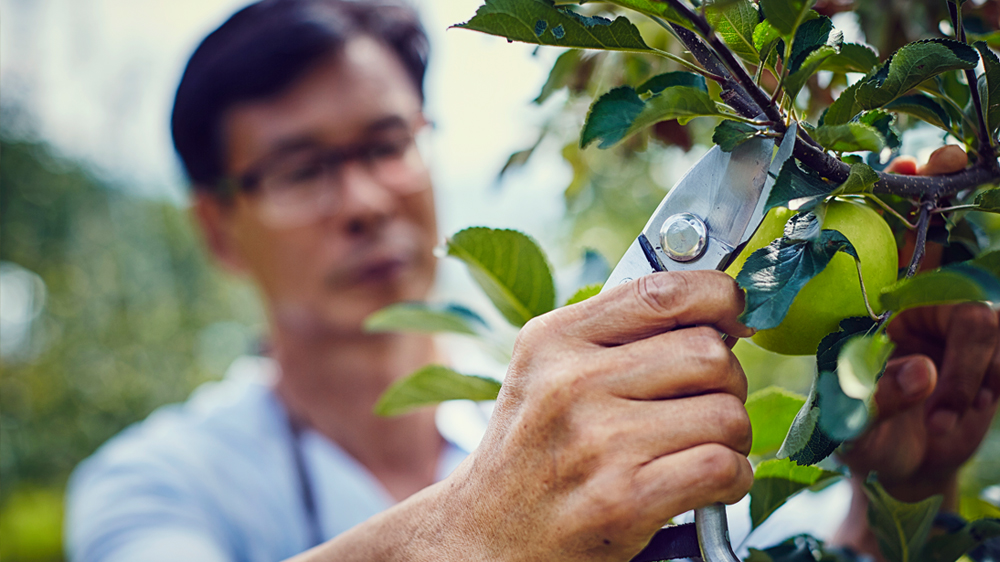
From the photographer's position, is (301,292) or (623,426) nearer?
(623,426)

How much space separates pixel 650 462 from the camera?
1.18 feet

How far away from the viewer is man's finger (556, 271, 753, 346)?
37 cm

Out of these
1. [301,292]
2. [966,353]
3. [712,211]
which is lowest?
[301,292]

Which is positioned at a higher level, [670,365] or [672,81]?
[672,81]

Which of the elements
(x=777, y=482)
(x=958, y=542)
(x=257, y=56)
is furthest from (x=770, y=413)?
(x=257, y=56)

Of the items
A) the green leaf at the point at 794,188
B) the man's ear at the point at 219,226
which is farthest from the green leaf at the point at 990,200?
the man's ear at the point at 219,226

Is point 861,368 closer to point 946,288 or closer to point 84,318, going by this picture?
point 946,288

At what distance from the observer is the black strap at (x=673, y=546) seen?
409 millimetres

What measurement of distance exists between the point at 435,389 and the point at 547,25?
34 centimetres

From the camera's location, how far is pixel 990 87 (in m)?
0.43

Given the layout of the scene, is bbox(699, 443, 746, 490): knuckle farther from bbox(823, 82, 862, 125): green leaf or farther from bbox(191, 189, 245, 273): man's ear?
bbox(191, 189, 245, 273): man's ear

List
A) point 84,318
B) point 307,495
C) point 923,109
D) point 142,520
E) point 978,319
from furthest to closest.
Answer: point 84,318 < point 307,495 < point 142,520 < point 978,319 < point 923,109

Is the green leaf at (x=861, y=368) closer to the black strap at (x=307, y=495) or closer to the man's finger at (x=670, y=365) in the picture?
the man's finger at (x=670, y=365)

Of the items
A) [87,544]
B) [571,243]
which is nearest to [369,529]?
[87,544]
